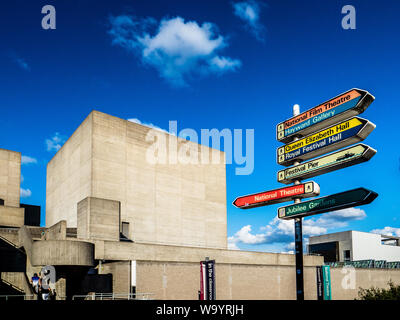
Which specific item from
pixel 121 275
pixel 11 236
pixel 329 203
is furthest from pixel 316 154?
pixel 11 236

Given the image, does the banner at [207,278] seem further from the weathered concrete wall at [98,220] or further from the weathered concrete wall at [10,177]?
the weathered concrete wall at [10,177]

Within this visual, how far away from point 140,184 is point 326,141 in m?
42.4

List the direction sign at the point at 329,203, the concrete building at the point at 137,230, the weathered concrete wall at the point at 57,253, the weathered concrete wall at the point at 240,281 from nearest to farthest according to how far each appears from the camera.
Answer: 1. the direction sign at the point at 329,203
2. the weathered concrete wall at the point at 57,253
3. the concrete building at the point at 137,230
4. the weathered concrete wall at the point at 240,281

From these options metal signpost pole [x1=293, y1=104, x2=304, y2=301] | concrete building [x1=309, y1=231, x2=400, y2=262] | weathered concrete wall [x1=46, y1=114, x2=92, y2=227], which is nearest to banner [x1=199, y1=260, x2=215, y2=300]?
metal signpost pole [x1=293, y1=104, x2=304, y2=301]

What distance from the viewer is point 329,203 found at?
58.0 feet

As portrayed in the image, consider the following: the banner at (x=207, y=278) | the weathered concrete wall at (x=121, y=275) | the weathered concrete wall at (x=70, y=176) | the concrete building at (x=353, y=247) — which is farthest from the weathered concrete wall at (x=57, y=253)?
the concrete building at (x=353, y=247)

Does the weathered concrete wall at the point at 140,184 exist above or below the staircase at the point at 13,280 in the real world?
above

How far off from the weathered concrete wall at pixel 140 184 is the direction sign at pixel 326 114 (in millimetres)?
36578

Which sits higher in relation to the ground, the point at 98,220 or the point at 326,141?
the point at 326,141

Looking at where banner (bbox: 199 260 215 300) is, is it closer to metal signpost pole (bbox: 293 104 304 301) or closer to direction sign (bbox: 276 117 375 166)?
metal signpost pole (bbox: 293 104 304 301)

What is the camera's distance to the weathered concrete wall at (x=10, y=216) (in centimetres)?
5112

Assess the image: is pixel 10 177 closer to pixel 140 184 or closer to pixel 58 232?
pixel 140 184
